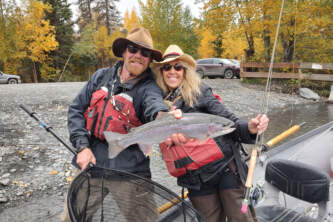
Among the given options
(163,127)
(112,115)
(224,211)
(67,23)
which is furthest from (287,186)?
(67,23)

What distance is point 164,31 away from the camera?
77.3 feet

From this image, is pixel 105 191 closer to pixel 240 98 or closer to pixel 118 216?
pixel 118 216

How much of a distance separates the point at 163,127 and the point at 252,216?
1.41 metres

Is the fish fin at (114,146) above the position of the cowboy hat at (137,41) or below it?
below

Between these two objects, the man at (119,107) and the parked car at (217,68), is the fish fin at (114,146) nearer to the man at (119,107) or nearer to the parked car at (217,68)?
the man at (119,107)

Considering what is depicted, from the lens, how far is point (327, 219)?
2.87m

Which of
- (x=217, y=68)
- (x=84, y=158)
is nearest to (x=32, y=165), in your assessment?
(x=84, y=158)

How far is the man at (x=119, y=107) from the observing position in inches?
88.6

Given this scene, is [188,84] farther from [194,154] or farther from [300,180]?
[300,180]

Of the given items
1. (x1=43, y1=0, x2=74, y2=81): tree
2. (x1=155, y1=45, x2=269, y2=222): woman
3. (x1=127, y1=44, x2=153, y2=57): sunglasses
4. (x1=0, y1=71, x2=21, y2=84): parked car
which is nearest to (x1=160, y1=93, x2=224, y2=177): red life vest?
(x1=155, y1=45, x2=269, y2=222): woman

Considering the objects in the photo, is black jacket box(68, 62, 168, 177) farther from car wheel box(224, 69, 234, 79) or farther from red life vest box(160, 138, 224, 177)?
car wheel box(224, 69, 234, 79)

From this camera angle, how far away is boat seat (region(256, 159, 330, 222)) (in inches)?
110

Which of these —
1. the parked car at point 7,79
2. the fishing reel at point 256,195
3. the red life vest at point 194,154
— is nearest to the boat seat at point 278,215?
the fishing reel at point 256,195

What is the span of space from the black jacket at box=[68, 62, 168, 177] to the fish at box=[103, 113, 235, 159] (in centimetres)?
22
